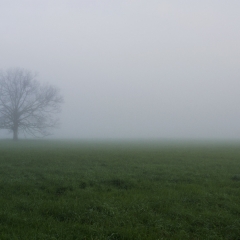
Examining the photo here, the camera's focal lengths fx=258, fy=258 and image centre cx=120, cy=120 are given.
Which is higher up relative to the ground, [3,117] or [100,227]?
[3,117]

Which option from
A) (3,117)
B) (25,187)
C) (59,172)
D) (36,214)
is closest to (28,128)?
(3,117)

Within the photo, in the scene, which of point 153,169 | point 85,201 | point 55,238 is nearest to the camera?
point 55,238

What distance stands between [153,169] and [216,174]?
342cm

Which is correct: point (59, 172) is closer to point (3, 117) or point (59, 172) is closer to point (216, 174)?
point (216, 174)

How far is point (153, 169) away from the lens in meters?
15.0

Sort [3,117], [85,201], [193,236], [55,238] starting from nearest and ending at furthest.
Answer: [55,238] → [193,236] → [85,201] → [3,117]

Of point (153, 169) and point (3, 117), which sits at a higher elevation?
point (3, 117)

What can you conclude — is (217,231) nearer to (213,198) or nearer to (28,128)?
(213,198)

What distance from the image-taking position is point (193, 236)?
236 inches

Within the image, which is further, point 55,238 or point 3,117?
point 3,117

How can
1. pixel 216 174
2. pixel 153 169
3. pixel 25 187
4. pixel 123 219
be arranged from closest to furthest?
pixel 123 219, pixel 25 187, pixel 216 174, pixel 153 169

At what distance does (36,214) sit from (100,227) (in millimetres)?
1986

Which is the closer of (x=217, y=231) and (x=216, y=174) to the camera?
(x=217, y=231)

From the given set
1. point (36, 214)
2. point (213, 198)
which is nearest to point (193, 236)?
point (213, 198)
